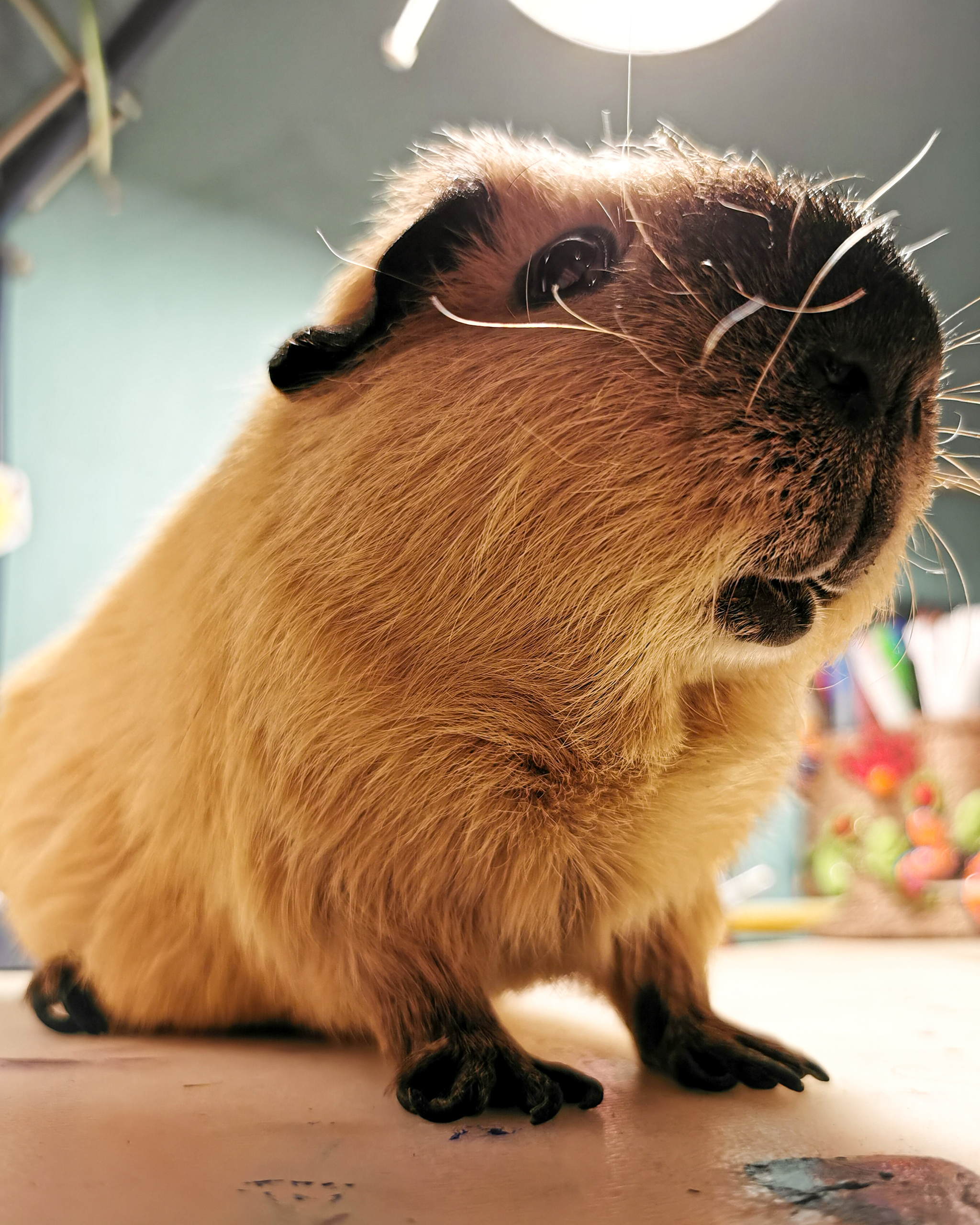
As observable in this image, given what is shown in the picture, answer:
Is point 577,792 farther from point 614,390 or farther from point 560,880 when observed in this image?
point 614,390

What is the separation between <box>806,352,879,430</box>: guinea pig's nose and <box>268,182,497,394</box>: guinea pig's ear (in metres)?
0.38

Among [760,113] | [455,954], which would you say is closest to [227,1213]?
[455,954]

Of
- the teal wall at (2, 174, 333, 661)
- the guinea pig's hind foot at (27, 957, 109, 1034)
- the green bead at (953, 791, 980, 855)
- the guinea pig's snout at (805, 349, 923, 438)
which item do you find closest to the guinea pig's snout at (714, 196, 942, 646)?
the guinea pig's snout at (805, 349, 923, 438)

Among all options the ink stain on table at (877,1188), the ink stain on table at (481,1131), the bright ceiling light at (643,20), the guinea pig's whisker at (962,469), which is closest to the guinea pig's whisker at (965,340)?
the guinea pig's whisker at (962,469)

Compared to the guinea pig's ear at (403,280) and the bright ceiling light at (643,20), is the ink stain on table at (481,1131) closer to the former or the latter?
the guinea pig's ear at (403,280)

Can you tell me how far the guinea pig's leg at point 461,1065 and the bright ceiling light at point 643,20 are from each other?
47.4 inches

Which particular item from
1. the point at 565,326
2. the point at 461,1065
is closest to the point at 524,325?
the point at 565,326

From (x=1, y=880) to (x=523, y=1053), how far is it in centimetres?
88

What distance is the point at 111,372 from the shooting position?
87.4 inches

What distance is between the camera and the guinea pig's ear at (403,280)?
861 mm

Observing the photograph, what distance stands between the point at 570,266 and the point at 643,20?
0.60m

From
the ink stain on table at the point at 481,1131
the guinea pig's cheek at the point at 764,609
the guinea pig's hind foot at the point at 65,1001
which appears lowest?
the guinea pig's hind foot at the point at 65,1001

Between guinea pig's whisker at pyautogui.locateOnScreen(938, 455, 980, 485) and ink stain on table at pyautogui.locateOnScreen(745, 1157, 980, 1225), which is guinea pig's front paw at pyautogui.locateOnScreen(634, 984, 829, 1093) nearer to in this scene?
ink stain on table at pyautogui.locateOnScreen(745, 1157, 980, 1225)

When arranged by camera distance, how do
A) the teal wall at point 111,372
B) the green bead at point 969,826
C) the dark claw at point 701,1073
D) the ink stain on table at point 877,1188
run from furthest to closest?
1. the green bead at point 969,826
2. the teal wall at point 111,372
3. the dark claw at point 701,1073
4. the ink stain on table at point 877,1188
